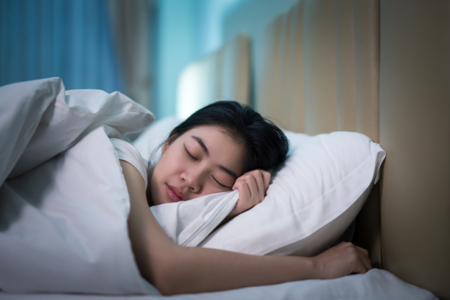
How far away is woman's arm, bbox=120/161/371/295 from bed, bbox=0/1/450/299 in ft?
0.08

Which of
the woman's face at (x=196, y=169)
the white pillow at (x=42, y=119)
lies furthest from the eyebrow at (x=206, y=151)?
the white pillow at (x=42, y=119)

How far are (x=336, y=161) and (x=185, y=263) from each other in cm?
44

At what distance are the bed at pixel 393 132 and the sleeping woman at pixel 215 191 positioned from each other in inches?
1.3

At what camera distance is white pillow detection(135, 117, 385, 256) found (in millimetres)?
630

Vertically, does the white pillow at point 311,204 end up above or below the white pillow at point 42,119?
below

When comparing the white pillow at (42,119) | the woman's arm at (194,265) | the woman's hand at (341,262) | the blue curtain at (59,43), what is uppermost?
the blue curtain at (59,43)

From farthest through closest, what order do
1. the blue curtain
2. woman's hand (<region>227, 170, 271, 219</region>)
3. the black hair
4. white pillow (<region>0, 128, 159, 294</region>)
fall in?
the blue curtain → the black hair → woman's hand (<region>227, 170, 271, 219</region>) → white pillow (<region>0, 128, 159, 294</region>)

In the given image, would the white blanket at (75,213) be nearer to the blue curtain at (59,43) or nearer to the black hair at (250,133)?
the black hair at (250,133)

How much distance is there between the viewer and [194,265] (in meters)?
0.53

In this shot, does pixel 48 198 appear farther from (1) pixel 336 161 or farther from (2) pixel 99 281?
(1) pixel 336 161

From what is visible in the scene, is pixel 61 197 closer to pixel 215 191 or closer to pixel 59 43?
pixel 215 191

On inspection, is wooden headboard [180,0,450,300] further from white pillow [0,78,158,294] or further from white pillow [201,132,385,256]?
white pillow [0,78,158,294]

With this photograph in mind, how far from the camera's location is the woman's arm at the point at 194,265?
1.71ft

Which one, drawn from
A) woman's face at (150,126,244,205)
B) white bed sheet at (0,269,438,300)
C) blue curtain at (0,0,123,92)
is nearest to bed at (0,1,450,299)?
white bed sheet at (0,269,438,300)
